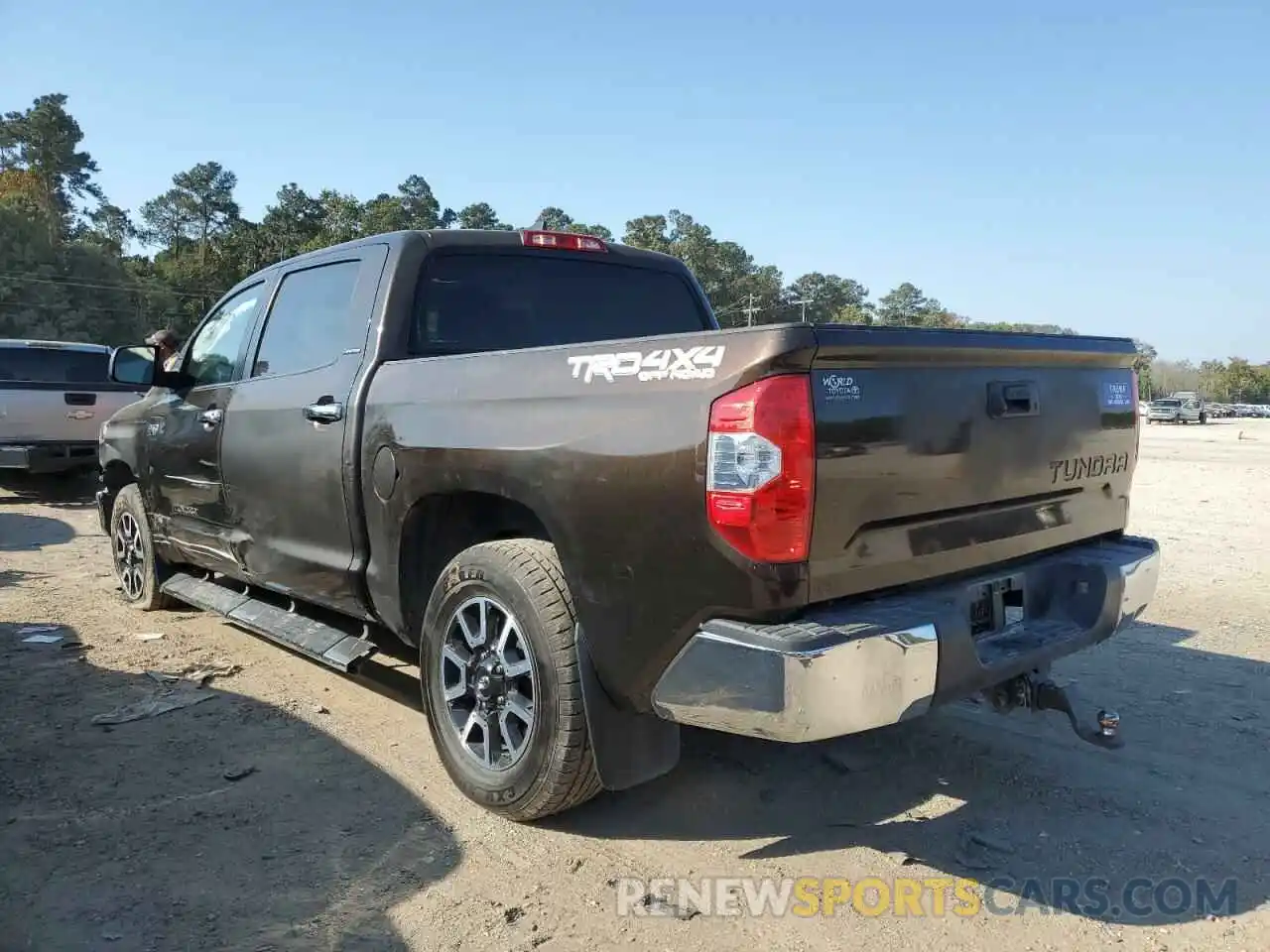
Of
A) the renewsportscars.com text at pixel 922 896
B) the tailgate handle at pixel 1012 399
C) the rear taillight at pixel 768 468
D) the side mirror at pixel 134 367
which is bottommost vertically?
the renewsportscars.com text at pixel 922 896

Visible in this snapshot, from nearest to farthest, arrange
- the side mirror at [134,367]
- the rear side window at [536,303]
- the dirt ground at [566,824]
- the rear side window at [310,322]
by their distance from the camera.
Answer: the dirt ground at [566,824]
the rear side window at [536,303]
the rear side window at [310,322]
the side mirror at [134,367]

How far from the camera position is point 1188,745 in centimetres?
379

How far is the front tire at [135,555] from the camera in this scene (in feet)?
19.0

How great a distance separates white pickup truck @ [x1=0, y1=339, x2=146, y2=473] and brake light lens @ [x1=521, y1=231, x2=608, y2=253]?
26.6 ft

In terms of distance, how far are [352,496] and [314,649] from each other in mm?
767

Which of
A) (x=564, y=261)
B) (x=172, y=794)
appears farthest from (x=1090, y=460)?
(x=172, y=794)

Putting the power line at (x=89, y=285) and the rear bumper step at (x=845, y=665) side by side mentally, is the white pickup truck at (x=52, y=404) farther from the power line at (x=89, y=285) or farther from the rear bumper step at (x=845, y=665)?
the power line at (x=89, y=285)

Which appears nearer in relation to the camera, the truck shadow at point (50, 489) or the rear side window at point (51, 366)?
the rear side window at point (51, 366)

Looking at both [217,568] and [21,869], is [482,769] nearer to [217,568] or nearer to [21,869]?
[21,869]

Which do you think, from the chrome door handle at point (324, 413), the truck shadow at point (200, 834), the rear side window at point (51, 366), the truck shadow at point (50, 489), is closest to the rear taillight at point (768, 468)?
the truck shadow at point (200, 834)

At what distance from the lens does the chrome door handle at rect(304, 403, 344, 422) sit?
3.79m

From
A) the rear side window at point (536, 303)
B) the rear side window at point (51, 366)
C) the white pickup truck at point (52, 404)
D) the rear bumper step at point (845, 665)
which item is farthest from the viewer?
the rear side window at point (51, 366)

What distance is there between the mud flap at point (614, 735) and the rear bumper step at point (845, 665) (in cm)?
24

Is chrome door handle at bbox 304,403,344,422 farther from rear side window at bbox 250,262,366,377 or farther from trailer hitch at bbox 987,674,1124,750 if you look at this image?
trailer hitch at bbox 987,674,1124,750
